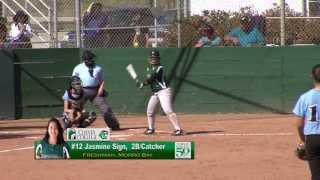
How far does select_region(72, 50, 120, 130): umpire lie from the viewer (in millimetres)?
15078

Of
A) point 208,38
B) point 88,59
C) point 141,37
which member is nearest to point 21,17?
point 141,37

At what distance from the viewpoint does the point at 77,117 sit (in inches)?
535

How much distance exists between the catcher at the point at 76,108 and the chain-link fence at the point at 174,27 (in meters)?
4.15

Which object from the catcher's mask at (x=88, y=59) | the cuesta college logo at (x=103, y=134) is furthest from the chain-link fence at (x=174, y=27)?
→ the cuesta college logo at (x=103, y=134)

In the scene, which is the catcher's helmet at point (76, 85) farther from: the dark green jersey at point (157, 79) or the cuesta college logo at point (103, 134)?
the cuesta college logo at point (103, 134)

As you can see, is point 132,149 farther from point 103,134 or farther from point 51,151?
point 51,151

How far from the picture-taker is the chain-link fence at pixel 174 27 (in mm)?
18484

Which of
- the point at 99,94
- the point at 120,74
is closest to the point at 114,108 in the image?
the point at 120,74

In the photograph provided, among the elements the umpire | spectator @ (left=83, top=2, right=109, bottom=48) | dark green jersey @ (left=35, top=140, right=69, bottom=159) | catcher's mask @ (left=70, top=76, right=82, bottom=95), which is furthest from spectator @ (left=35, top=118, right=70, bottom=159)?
spectator @ (left=83, top=2, right=109, bottom=48)

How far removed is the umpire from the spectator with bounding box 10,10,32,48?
3.66 m

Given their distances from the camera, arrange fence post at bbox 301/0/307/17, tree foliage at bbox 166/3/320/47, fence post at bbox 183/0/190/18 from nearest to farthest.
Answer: tree foliage at bbox 166/3/320/47, fence post at bbox 183/0/190/18, fence post at bbox 301/0/307/17

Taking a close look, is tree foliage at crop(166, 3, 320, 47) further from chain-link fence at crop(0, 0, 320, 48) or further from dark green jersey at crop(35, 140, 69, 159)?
dark green jersey at crop(35, 140, 69, 159)

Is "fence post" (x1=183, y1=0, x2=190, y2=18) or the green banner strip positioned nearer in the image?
the green banner strip

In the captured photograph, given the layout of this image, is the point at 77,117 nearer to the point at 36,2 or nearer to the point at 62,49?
the point at 62,49
